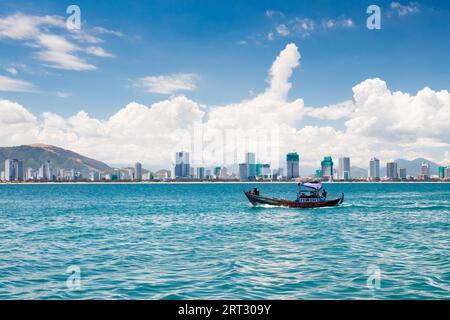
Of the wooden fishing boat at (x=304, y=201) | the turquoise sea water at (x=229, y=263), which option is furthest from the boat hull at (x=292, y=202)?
the turquoise sea water at (x=229, y=263)

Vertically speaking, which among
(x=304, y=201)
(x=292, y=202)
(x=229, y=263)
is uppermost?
(x=304, y=201)

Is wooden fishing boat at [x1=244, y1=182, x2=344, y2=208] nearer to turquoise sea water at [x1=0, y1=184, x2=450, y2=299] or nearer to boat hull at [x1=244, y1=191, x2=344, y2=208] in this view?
boat hull at [x1=244, y1=191, x2=344, y2=208]

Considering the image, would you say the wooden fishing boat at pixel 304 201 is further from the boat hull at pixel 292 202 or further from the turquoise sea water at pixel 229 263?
the turquoise sea water at pixel 229 263

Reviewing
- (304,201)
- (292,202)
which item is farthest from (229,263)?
(304,201)

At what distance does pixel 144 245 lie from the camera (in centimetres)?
3039

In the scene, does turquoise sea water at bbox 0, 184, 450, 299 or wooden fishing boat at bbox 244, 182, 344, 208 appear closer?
turquoise sea water at bbox 0, 184, 450, 299

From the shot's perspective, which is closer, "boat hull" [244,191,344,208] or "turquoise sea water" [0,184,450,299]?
"turquoise sea water" [0,184,450,299]

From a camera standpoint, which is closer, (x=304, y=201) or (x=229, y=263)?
(x=229, y=263)

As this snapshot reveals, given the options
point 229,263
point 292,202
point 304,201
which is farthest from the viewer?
point 292,202

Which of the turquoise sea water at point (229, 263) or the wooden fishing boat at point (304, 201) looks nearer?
the turquoise sea water at point (229, 263)

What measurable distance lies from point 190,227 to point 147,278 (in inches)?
933

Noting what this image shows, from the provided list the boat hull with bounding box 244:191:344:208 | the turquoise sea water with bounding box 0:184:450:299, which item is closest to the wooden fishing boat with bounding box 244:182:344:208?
the boat hull with bounding box 244:191:344:208

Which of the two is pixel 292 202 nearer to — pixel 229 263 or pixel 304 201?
pixel 304 201
